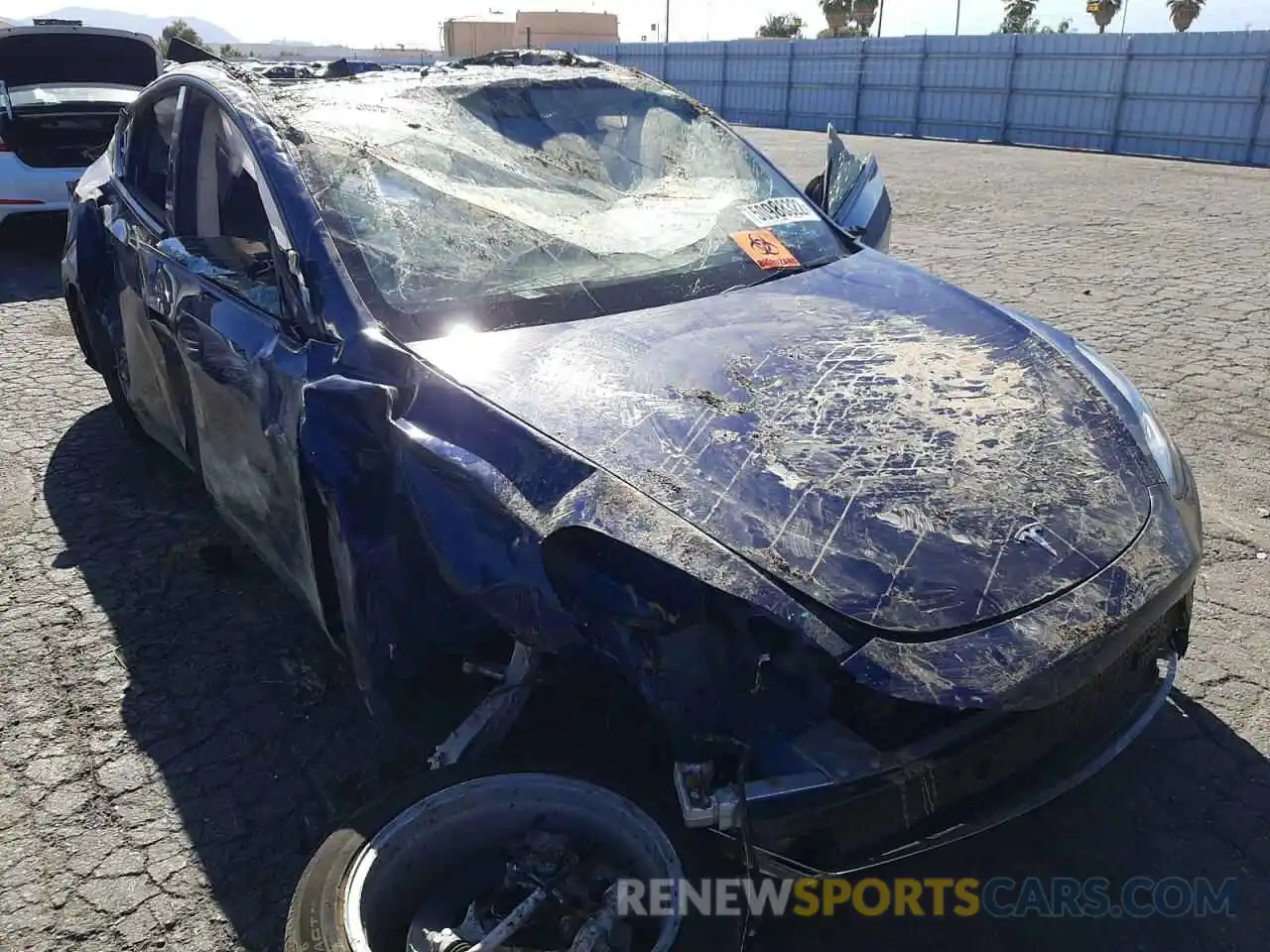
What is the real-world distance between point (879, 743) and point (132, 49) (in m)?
9.23

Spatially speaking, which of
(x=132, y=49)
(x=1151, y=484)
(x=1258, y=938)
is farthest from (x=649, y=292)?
(x=132, y=49)

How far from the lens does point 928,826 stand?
175 cm

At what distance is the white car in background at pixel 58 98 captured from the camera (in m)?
7.27

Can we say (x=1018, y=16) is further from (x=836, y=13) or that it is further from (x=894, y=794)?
(x=894, y=794)

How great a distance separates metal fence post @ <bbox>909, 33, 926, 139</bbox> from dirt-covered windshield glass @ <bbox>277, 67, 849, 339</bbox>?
2139 cm

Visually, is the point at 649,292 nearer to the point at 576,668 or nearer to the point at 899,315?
the point at 899,315

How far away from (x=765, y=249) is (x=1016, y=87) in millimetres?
20706

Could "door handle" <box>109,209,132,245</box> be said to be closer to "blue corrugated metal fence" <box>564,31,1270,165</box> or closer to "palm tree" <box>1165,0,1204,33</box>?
"blue corrugated metal fence" <box>564,31,1270,165</box>

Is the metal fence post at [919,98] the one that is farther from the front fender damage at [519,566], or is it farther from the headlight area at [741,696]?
the headlight area at [741,696]

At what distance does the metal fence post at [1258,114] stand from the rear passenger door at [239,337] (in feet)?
62.5

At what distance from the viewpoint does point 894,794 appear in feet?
5.49

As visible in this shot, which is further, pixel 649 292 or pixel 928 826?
pixel 649 292

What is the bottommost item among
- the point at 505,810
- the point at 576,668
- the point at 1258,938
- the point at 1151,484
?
the point at 1258,938

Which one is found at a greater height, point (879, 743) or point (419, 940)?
point (879, 743)
